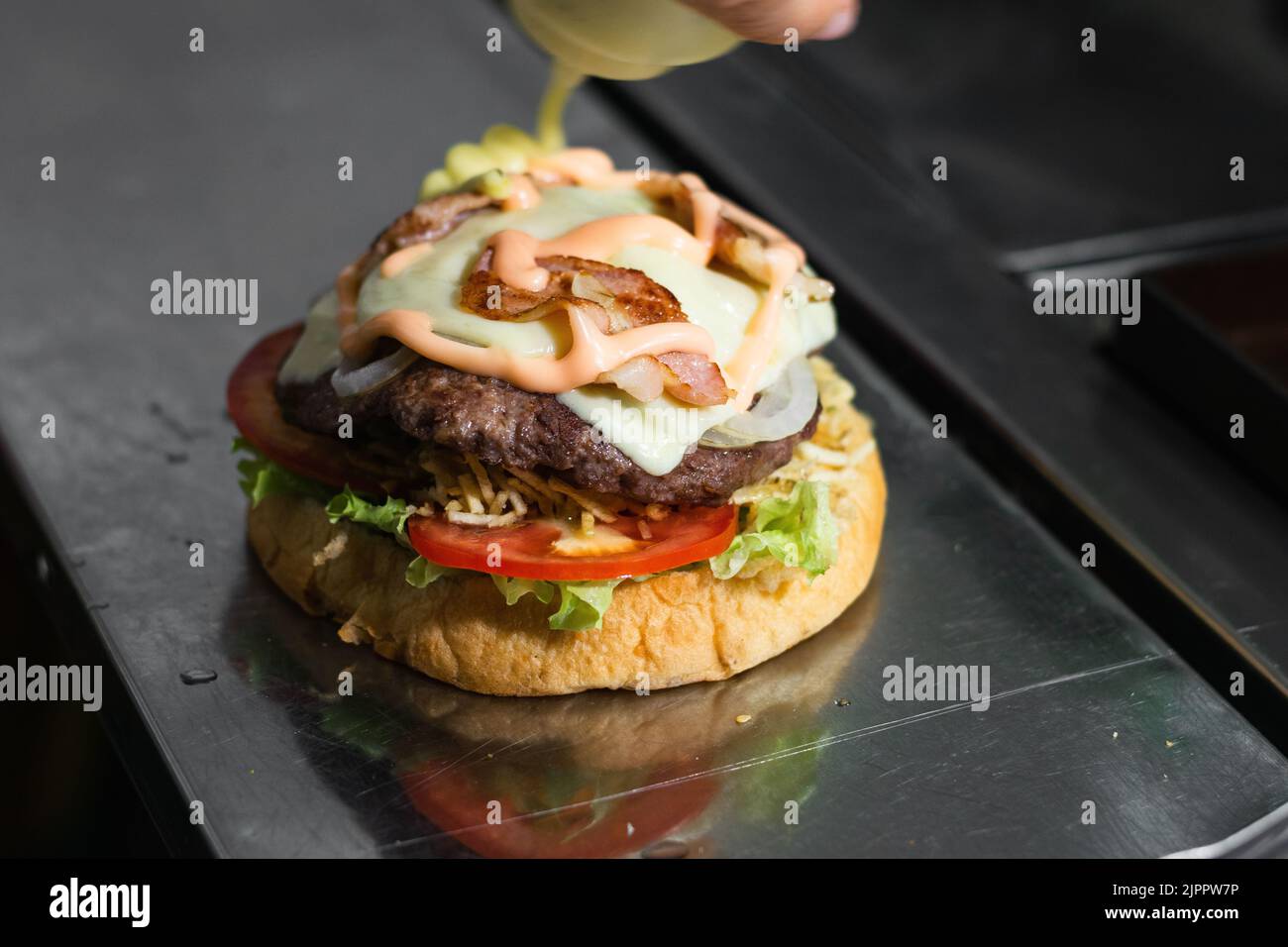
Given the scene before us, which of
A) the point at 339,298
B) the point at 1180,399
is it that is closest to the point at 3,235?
the point at 339,298

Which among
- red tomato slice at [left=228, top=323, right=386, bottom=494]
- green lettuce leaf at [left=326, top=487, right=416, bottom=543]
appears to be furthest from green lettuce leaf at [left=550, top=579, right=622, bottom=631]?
red tomato slice at [left=228, top=323, right=386, bottom=494]

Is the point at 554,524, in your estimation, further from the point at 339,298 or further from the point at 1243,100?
the point at 1243,100

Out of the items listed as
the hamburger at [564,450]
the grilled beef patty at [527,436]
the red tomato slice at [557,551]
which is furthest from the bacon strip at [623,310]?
the red tomato slice at [557,551]

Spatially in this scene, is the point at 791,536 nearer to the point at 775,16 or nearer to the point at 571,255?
the point at 571,255

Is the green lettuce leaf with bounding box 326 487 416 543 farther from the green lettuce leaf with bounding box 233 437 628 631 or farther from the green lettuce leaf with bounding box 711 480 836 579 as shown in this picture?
the green lettuce leaf with bounding box 711 480 836 579

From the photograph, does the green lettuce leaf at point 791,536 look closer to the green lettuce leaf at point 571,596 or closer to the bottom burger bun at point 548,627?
the bottom burger bun at point 548,627

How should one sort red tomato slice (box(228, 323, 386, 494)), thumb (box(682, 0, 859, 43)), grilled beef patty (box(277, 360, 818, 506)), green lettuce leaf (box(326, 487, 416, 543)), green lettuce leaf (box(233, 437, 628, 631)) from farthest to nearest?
red tomato slice (box(228, 323, 386, 494)) → green lettuce leaf (box(326, 487, 416, 543)) → green lettuce leaf (box(233, 437, 628, 631)) → grilled beef patty (box(277, 360, 818, 506)) → thumb (box(682, 0, 859, 43))

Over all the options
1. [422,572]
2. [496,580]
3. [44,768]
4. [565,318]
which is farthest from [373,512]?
[44,768]
